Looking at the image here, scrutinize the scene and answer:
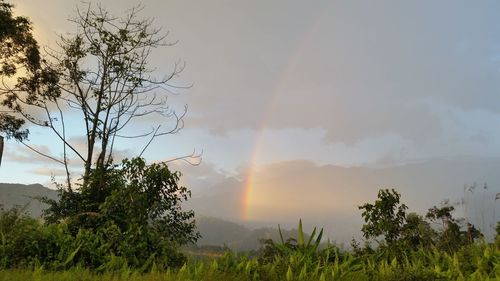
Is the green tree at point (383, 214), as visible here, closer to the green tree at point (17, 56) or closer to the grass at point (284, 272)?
the grass at point (284, 272)

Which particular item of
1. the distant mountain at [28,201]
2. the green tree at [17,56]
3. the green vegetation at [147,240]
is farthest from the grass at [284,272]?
the green tree at [17,56]

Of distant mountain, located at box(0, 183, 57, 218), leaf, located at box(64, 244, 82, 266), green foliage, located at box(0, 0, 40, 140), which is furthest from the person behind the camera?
green foliage, located at box(0, 0, 40, 140)

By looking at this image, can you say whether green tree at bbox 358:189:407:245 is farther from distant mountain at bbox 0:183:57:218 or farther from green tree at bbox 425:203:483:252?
distant mountain at bbox 0:183:57:218

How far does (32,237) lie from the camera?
802 cm

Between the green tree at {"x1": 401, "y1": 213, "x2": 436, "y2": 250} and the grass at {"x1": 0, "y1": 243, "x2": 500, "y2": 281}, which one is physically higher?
the green tree at {"x1": 401, "y1": 213, "x2": 436, "y2": 250}

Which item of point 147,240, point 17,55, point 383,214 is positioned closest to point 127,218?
point 147,240

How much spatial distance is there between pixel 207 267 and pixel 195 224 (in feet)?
21.1

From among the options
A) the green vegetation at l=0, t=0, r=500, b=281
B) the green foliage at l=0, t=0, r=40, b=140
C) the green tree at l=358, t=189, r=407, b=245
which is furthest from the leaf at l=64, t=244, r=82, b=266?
the green foliage at l=0, t=0, r=40, b=140

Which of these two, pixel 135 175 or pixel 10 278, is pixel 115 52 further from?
pixel 10 278

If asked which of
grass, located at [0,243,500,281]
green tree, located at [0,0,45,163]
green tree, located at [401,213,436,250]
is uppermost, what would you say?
green tree, located at [0,0,45,163]

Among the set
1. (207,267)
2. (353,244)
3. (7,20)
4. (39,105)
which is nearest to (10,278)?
(207,267)

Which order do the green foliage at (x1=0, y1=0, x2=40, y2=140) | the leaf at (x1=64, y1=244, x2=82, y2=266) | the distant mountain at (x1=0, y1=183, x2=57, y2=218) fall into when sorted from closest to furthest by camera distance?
the leaf at (x1=64, y1=244, x2=82, y2=266) < the distant mountain at (x1=0, y1=183, x2=57, y2=218) < the green foliage at (x1=0, y1=0, x2=40, y2=140)

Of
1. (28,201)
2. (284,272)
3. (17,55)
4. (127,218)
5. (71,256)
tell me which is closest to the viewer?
(284,272)

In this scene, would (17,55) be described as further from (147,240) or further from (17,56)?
(147,240)
